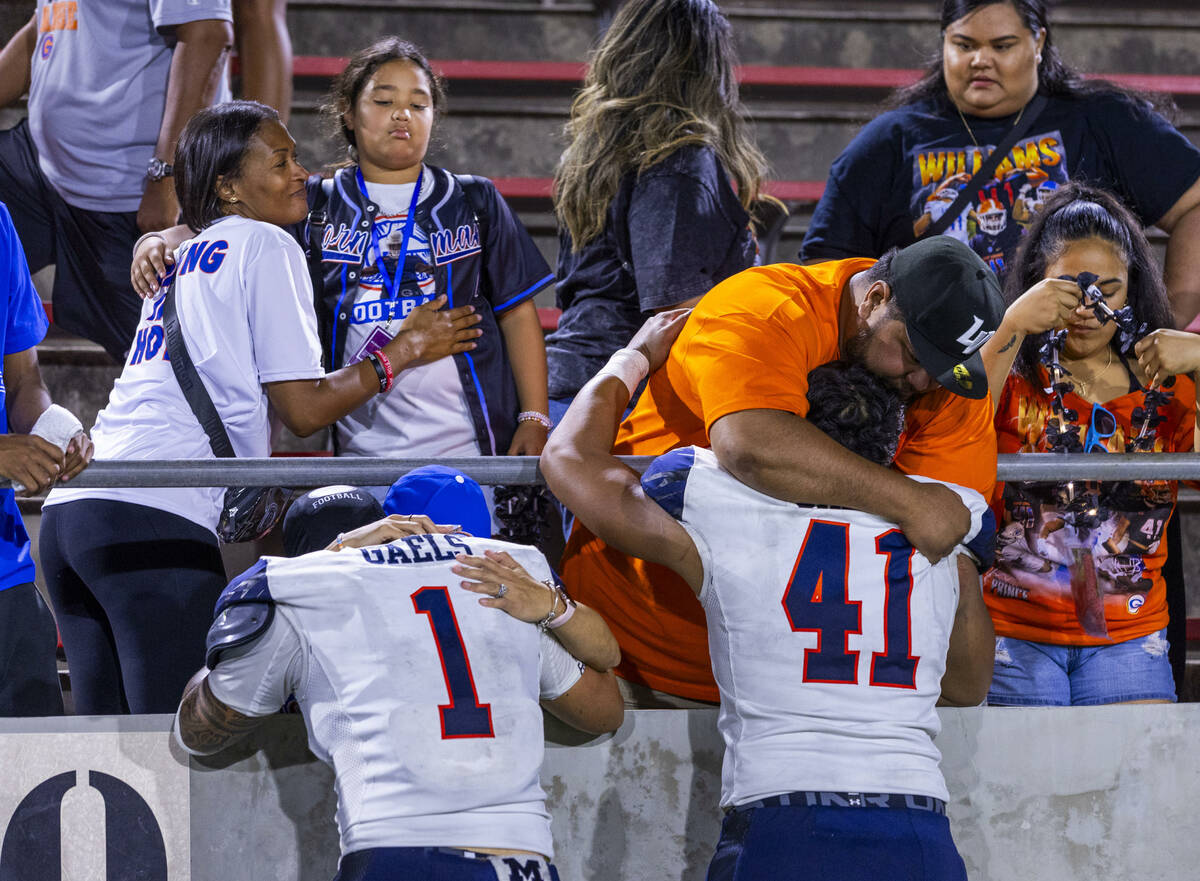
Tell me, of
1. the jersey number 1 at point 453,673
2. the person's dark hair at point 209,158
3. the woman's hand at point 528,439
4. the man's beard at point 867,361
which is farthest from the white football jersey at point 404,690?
the person's dark hair at point 209,158

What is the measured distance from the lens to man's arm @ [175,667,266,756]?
2.04m

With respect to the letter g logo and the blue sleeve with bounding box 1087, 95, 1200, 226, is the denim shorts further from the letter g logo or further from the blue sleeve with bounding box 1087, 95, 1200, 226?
the letter g logo

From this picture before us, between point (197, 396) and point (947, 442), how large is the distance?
4.49 feet

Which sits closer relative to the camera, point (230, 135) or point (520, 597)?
point (520, 597)

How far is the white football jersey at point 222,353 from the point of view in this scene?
2.48m

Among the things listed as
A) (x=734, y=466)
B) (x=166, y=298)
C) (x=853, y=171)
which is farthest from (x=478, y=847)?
(x=853, y=171)

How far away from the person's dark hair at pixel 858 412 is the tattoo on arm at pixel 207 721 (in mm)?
1030

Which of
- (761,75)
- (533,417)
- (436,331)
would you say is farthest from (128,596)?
(761,75)

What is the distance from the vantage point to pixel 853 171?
3236 millimetres

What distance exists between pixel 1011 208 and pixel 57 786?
2.38m

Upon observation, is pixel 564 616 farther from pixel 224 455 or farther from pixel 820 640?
pixel 224 455

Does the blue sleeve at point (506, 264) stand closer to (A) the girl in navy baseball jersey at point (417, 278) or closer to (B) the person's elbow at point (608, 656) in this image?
(A) the girl in navy baseball jersey at point (417, 278)

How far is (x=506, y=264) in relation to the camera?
297 cm

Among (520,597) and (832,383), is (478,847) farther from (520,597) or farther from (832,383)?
(832,383)
